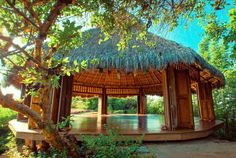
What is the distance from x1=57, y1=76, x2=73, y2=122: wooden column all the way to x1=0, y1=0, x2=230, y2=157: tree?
2.14m

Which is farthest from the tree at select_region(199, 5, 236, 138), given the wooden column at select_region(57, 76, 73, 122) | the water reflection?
the wooden column at select_region(57, 76, 73, 122)

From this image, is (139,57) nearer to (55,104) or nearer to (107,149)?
(55,104)

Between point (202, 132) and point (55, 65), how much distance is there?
13.5 feet

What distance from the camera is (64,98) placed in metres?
4.98

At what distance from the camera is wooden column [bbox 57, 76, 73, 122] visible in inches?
191

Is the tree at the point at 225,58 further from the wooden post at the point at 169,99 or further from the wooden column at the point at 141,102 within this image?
the wooden column at the point at 141,102

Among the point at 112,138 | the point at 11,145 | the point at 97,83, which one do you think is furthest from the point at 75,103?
the point at 112,138

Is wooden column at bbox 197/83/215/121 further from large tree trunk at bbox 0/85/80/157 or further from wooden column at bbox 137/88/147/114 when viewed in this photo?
large tree trunk at bbox 0/85/80/157

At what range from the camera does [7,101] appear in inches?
86.4

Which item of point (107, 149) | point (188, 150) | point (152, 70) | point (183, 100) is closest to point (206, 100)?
point (183, 100)

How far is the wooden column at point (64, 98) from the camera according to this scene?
486 cm

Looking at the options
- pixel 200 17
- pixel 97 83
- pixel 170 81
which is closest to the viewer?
pixel 200 17

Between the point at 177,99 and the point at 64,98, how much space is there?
9.61 feet

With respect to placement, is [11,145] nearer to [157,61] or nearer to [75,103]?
[157,61]
